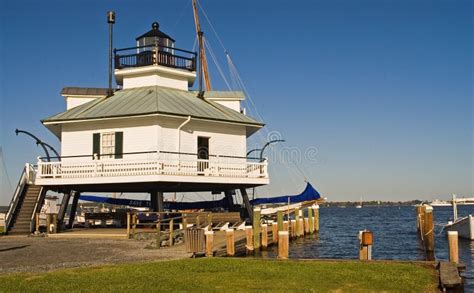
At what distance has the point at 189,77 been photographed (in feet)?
116

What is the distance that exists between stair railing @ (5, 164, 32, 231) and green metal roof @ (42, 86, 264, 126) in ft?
9.76

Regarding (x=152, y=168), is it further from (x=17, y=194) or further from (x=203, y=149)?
(x=17, y=194)

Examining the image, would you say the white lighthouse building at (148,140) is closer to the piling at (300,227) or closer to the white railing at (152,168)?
the white railing at (152,168)

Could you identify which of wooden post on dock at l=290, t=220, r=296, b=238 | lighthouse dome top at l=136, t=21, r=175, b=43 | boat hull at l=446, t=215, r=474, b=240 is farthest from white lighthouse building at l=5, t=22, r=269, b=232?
boat hull at l=446, t=215, r=474, b=240

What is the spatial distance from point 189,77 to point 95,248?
16.1 metres

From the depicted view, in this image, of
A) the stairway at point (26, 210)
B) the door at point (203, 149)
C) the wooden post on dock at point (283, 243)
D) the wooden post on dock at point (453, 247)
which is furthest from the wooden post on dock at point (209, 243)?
the stairway at point (26, 210)

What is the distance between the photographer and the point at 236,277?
14836mm

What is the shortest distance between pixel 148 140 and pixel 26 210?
25.4 ft

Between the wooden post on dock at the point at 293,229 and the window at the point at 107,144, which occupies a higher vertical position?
the window at the point at 107,144

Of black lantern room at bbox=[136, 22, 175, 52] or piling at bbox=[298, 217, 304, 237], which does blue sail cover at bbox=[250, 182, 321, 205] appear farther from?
black lantern room at bbox=[136, 22, 175, 52]

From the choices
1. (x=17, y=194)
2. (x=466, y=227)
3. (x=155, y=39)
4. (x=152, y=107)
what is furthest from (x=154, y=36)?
(x=466, y=227)

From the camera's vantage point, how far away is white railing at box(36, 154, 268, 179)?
27.9m

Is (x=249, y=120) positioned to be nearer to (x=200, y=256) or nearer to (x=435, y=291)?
(x=200, y=256)

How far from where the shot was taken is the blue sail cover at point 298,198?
39688 mm
